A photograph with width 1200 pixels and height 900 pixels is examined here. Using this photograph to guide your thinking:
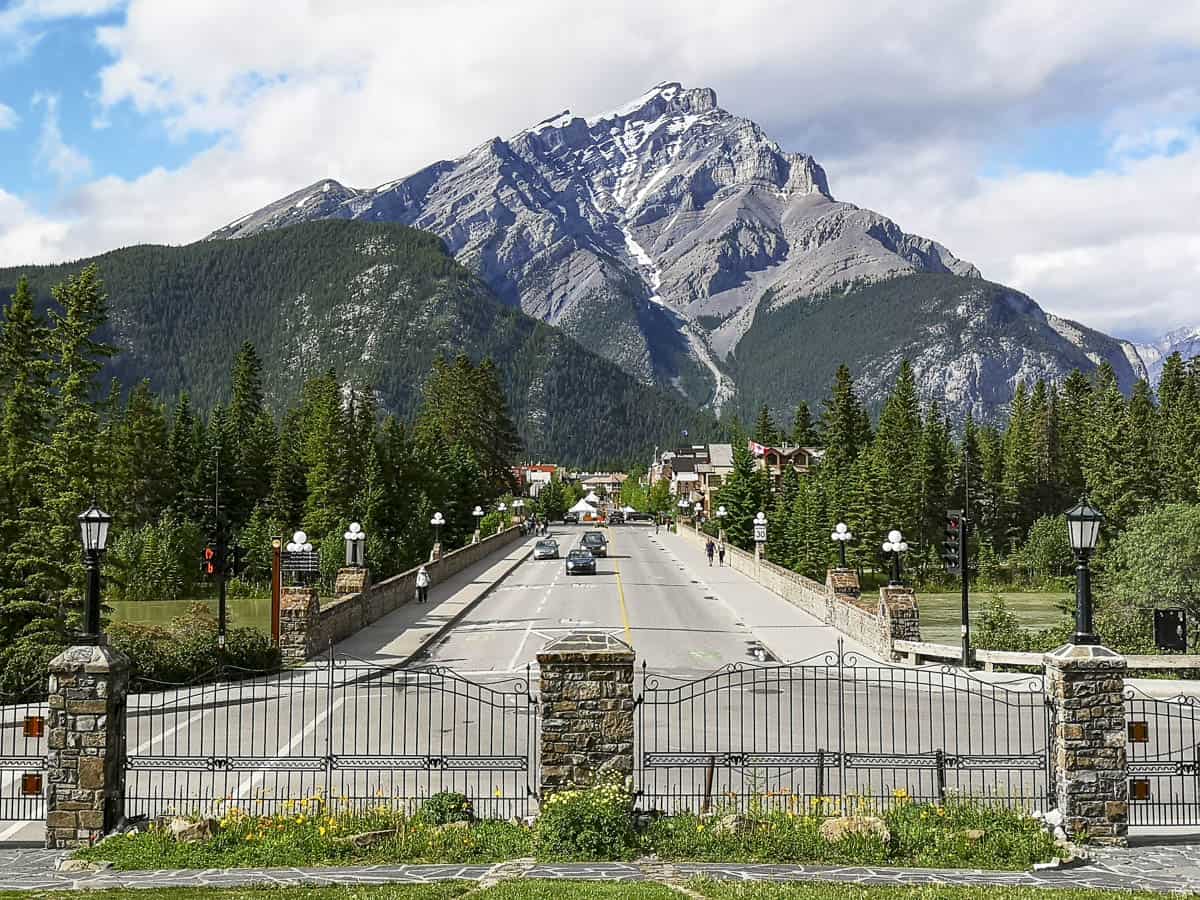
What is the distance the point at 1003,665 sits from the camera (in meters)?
25.2

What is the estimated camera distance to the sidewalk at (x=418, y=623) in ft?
87.0

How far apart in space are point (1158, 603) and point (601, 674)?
93.4ft

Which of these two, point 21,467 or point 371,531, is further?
point 371,531

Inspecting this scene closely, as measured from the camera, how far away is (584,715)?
37.8ft

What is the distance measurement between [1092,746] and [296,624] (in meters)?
18.1

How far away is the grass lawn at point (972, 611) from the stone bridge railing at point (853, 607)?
3.65m

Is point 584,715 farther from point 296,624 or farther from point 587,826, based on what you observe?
point 296,624

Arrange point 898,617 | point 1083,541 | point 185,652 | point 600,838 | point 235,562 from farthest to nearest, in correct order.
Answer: point 235,562 → point 898,617 → point 185,652 → point 1083,541 → point 600,838

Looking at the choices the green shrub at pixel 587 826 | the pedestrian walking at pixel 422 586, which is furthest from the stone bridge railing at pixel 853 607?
the green shrub at pixel 587 826

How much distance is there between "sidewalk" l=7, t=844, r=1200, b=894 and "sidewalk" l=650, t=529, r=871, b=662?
14.4 meters

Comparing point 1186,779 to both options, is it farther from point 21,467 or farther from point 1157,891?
point 21,467

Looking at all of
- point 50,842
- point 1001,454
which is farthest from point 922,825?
point 1001,454

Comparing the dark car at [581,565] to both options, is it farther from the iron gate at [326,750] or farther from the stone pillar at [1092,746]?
the stone pillar at [1092,746]

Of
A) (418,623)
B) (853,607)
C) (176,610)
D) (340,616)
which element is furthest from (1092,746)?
(176,610)
